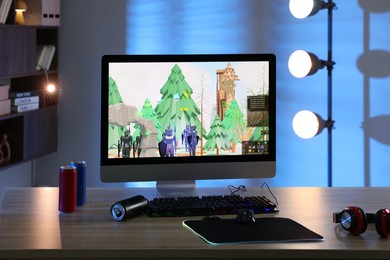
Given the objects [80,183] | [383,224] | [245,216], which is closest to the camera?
[383,224]

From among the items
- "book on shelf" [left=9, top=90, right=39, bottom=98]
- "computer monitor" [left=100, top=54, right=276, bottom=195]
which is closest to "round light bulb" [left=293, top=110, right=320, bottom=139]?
"computer monitor" [left=100, top=54, right=276, bottom=195]

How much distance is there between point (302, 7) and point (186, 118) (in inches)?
72.9

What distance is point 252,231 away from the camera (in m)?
1.80

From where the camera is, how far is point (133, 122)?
218cm

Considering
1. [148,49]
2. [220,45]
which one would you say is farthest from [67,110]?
[220,45]

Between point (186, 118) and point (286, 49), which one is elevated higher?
point (286, 49)

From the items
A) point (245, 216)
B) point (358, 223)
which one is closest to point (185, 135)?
point (245, 216)

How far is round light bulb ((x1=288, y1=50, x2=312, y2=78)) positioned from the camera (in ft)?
12.4

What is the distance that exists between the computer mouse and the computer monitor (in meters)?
0.36

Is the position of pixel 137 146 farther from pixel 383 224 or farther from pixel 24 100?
pixel 24 100

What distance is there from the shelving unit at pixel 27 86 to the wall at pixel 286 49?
16cm

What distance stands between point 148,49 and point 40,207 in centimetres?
249

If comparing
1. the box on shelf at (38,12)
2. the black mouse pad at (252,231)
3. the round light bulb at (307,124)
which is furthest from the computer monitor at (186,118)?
the box on shelf at (38,12)

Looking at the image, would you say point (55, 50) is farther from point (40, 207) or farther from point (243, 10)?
point (40, 207)
